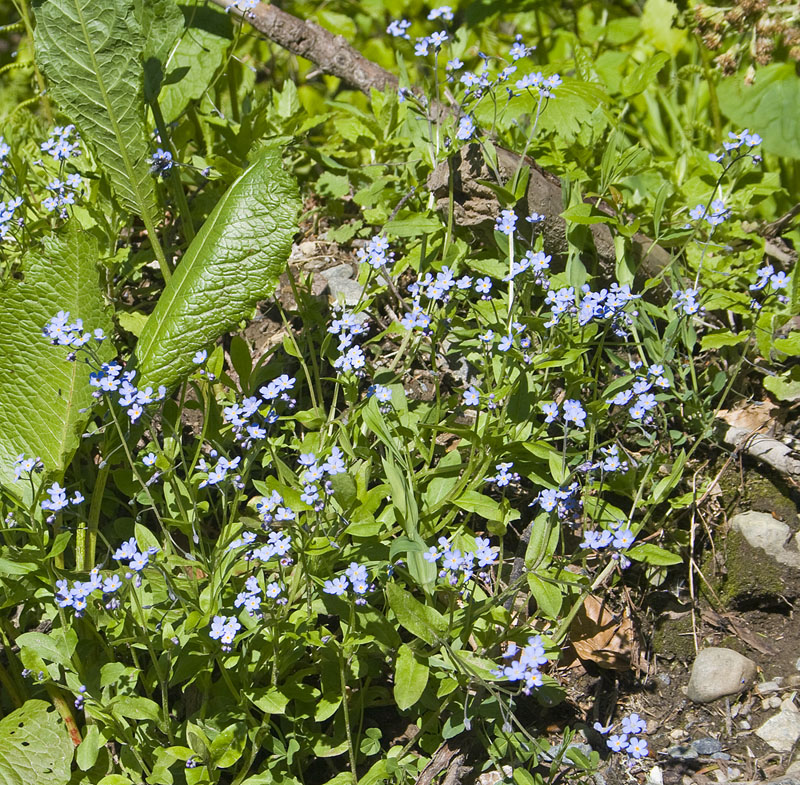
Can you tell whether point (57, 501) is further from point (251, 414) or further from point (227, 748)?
point (227, 748)

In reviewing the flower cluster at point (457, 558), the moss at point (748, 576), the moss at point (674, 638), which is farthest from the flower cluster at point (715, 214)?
the flower cluster at point (457, 558)

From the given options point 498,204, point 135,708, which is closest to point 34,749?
point 135,708

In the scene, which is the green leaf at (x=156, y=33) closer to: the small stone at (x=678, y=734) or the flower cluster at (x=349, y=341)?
the flower cluster at (x=349, y=341)

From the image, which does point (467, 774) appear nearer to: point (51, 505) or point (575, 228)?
point (51, 505)

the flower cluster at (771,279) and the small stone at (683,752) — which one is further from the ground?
the flower cluster at (771,279)

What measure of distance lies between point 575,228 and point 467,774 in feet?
6.34

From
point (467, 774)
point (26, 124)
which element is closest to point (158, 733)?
point (467, 774)

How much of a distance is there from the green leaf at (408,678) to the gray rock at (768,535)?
1.34m

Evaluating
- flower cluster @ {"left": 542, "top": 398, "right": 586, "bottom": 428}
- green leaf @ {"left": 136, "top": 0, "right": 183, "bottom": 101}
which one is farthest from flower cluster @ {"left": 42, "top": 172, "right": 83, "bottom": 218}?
flower cluster @ {"left": 542, "top": 398, "right": 586, "bottom": 428}

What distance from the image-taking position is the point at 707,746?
2641 mm

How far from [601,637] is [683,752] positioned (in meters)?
0.41

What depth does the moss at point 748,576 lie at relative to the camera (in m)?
2.93

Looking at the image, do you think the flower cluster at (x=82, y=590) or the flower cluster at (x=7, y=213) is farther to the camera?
the flower cluster at (x=7, y=213)

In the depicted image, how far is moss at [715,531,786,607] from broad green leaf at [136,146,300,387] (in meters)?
Answer: 1.87
